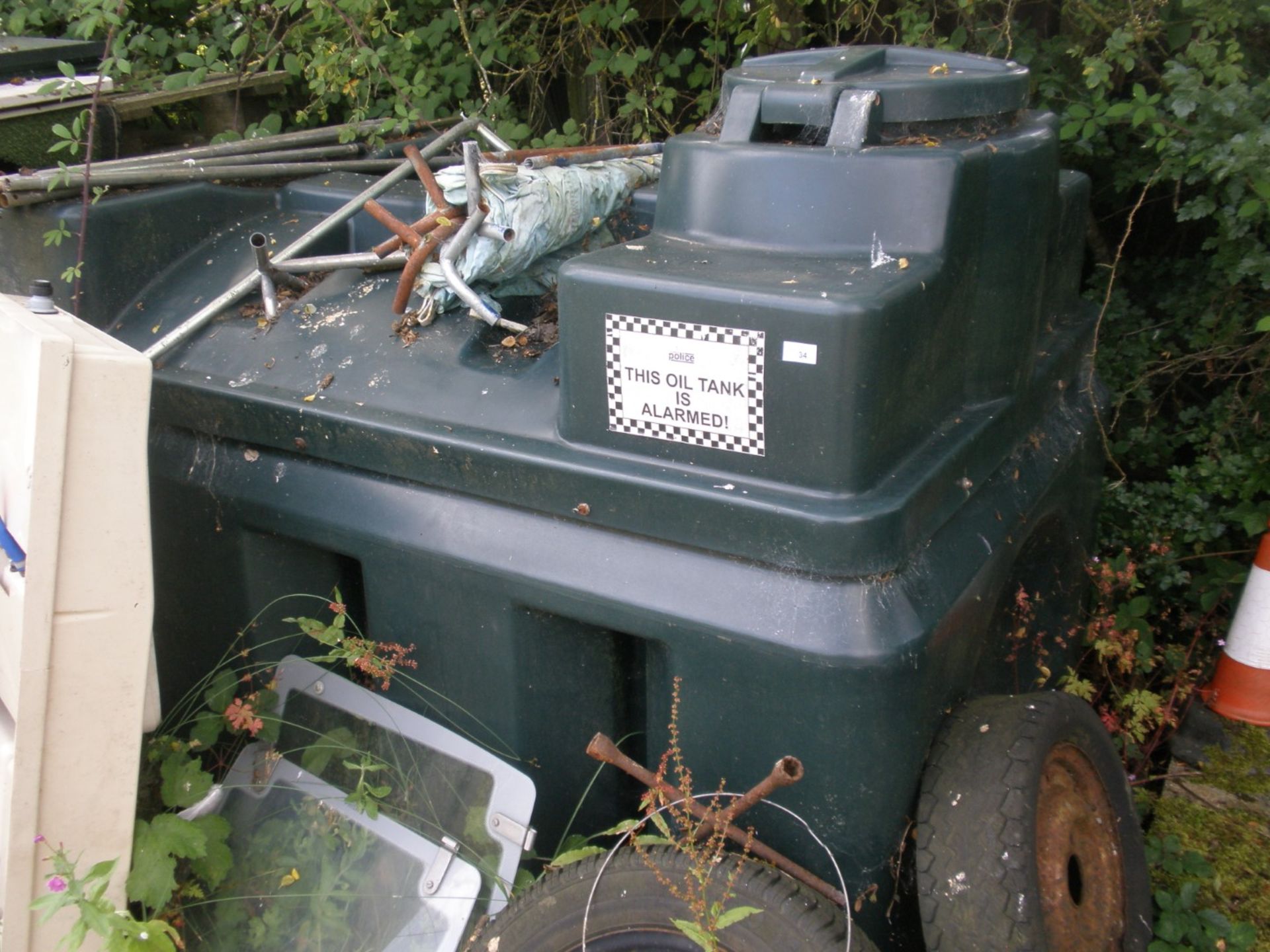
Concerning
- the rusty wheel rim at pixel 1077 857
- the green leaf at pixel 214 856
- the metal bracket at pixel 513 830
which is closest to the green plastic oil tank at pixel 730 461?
the metal bracket at pixel 513 830

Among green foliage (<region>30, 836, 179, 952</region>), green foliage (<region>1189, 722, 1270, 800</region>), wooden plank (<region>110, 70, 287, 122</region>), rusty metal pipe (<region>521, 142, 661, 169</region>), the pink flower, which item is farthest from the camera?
wooden plank (<region>110, 70, 287, 122</region>)

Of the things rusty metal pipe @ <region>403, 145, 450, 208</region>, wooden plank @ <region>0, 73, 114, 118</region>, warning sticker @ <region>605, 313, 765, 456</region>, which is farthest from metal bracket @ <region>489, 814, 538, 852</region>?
wooden plank @ <region>0, 73, 114, 118</region>

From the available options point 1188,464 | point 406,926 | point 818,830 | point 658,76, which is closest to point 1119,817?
point 818,830

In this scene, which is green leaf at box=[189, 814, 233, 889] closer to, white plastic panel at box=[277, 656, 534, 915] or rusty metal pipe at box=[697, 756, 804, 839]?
white plastic panel at box=[277, 656, 534, 915]

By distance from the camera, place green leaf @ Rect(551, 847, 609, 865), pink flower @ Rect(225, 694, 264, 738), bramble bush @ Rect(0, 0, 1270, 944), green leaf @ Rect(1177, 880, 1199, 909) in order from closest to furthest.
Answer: green leaf @ Rect(551, 847, 609, 865)
pink flower @ Rect(225, 694, 264, 738)
green leaf @ Rect(1177, 880, 1199, 909)
bramble bush @ Rect(0, 0, 1270, 944)

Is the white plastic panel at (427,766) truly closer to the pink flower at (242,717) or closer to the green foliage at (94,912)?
the pink flower at (242,717)

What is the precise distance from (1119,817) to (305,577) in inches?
58.4

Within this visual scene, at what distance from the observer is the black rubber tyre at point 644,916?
1447 mm

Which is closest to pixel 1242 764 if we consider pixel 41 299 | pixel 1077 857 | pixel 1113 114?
pixel 1077 857

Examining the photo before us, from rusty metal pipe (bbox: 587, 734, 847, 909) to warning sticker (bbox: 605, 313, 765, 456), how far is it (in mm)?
457

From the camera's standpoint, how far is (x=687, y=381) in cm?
153

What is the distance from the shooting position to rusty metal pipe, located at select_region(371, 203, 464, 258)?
194 cm

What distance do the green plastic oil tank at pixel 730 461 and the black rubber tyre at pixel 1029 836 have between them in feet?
0.22

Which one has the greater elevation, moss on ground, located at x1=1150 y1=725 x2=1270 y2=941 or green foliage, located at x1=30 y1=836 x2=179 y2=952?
green foliage, located at x1=30 y1=836 x2=179 y2=952
